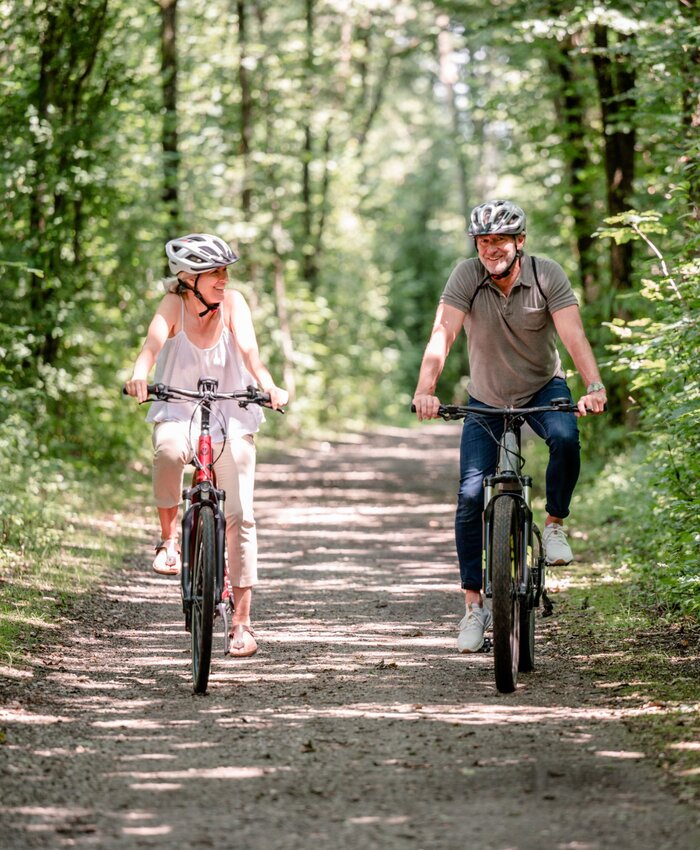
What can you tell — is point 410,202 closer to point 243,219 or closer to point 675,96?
point 243,219

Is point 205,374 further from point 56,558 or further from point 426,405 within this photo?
point 56,558

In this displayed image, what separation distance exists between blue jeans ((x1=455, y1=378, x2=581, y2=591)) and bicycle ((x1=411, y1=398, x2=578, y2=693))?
0.28 feet

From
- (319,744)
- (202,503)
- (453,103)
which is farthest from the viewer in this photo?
(453,103)

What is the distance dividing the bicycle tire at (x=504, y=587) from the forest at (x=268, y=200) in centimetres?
144

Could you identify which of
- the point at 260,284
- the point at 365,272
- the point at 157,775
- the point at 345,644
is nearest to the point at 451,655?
the point at 345,644

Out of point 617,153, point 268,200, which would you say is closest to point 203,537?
point 617,153

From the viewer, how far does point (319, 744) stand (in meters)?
5.20

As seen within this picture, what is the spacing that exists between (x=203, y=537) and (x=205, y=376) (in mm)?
935

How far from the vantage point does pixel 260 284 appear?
2736 cm

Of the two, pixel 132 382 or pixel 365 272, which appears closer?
pixel 132 382

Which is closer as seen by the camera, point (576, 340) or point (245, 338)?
point (576, 340)

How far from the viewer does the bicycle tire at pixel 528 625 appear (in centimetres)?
633

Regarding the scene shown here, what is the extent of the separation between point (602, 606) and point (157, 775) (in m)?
4.29

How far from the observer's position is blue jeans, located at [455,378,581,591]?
642 cm
